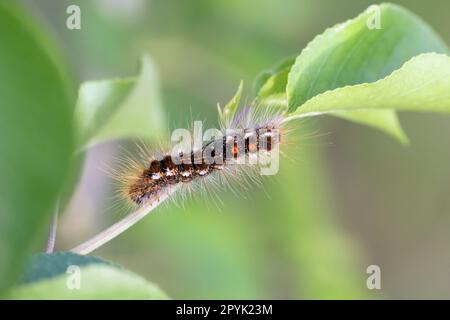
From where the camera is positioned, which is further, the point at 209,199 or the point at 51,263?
the point at 209,199

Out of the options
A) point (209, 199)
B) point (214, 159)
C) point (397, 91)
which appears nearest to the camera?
point (397, 91)

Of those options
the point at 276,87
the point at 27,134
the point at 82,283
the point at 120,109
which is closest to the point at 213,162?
the point at 276,87

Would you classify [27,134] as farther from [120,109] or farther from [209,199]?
[209,199]

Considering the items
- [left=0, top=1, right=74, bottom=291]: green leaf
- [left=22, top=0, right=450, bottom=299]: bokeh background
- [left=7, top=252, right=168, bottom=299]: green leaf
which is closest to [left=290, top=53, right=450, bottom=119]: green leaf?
[left=7, top=252, right=168, bottom=299]: green leaf

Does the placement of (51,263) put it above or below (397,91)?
below
